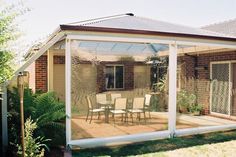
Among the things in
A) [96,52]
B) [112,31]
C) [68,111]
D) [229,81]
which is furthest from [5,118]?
[229,81]

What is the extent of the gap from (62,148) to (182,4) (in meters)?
12.1

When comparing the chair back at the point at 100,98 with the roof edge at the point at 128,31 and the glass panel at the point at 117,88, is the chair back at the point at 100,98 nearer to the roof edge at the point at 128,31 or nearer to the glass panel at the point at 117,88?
the glass panel at the point at 117,88

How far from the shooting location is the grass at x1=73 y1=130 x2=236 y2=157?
6.97 m

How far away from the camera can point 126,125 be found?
33.0 feet

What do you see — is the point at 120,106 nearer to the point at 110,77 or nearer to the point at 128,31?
the point at 128,31

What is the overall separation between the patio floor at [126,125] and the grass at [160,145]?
98 cm

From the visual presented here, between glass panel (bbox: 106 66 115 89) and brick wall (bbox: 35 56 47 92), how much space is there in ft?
12.7

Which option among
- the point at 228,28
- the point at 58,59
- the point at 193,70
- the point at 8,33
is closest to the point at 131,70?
the point at 193,70

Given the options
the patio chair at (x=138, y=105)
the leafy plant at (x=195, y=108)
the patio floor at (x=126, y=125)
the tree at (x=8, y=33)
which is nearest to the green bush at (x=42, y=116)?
the patio floor at (x=126, y=125)

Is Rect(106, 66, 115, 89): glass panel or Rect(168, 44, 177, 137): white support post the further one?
Rect(106, 66, 115, 89): glass panel

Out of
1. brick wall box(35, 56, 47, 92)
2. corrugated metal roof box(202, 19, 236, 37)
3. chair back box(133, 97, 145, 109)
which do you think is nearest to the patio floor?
chair back box(133, 97, 145, 109)

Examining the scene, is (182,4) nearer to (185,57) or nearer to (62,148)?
(185,57)

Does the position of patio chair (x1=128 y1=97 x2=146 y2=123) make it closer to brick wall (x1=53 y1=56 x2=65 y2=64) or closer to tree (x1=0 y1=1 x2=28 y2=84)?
brick wall (x1=53 y1=56 x2=65 y2=64)

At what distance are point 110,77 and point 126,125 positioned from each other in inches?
224
